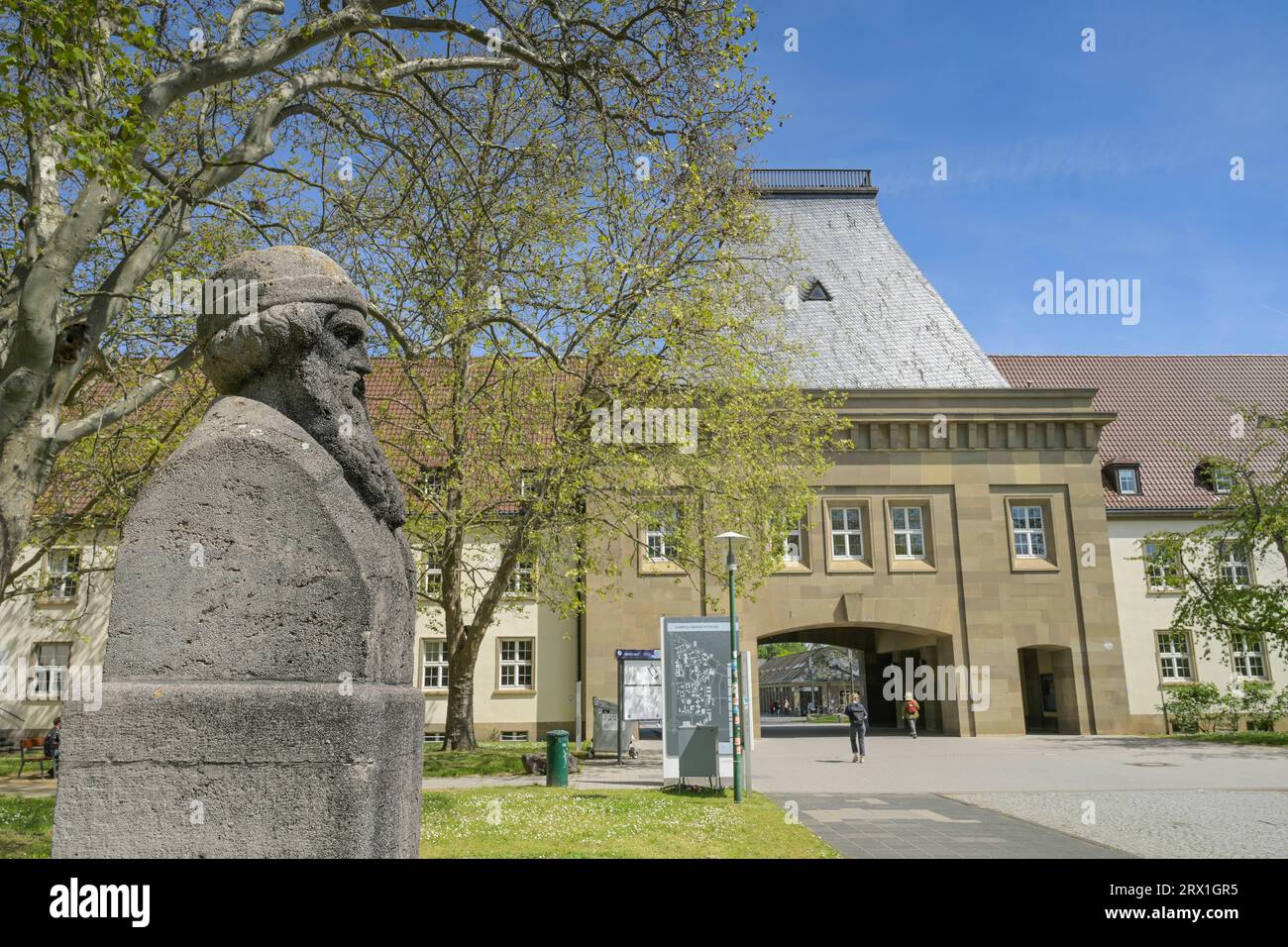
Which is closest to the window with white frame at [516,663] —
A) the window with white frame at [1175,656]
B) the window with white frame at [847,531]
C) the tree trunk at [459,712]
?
the tree trunk at [459,712]

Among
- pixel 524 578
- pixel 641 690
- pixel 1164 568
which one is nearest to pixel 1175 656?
pixel 1164 568

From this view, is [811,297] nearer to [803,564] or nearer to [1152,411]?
[803,564]

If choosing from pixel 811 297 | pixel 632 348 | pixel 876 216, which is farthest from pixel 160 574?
pixel 876 216

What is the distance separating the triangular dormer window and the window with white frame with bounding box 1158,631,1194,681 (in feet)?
56.8

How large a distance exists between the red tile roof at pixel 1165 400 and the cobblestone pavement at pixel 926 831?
1007 inches

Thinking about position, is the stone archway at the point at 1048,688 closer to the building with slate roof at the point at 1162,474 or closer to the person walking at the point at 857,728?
the building with slate roof at the point at 1162,474

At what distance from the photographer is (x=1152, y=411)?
128 ft

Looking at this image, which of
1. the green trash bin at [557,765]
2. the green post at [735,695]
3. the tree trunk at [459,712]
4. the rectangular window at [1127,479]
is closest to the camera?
the green post at [735,695]

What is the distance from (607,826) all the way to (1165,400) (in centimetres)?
3786

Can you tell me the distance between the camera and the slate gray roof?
107ft

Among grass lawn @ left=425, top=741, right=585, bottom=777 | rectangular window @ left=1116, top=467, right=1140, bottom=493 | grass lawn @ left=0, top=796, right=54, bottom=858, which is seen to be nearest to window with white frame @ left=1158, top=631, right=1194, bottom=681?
rectangular window @ left=1116, top=467, right=1140, bottom=493

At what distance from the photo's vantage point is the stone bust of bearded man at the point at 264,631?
3.11 meters

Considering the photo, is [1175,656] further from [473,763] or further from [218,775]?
[218,775]

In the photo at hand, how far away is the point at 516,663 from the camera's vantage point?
31.9 meters
